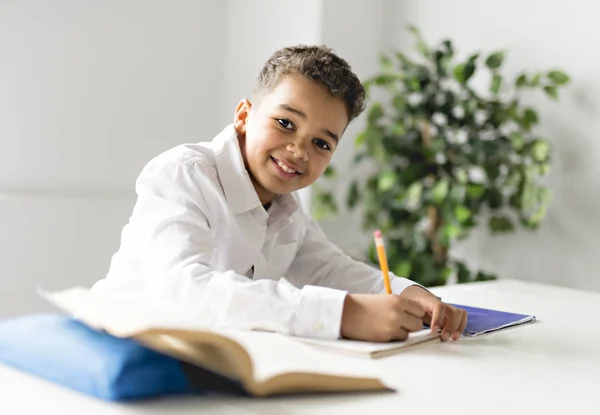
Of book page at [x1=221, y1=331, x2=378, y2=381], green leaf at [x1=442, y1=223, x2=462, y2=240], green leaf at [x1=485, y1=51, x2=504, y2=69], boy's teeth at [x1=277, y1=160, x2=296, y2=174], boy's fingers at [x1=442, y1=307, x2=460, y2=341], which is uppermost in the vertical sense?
green leaf at [x1=485, y1=51, x2=504, y2=69]

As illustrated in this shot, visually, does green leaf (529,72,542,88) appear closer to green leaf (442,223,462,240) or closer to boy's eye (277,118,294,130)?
green leaf (442,223,462,240)

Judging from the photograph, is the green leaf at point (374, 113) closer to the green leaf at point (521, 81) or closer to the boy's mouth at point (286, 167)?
the green leaf at point (521, 81)

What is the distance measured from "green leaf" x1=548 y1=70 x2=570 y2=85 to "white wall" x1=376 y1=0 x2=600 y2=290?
0.14m

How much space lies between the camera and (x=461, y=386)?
844 millimetres

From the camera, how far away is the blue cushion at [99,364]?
688mm

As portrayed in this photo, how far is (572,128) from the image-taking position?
270cm

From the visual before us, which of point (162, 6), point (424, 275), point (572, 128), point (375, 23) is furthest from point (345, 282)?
point (375, 23)

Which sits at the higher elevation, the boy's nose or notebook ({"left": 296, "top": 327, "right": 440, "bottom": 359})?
the boy's nose

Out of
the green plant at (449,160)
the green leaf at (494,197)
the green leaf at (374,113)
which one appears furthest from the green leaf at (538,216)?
the green leaf at (374,113)

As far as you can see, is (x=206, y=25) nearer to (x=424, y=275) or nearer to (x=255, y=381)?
(x=424, y=275)

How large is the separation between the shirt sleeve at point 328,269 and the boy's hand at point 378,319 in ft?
1.29

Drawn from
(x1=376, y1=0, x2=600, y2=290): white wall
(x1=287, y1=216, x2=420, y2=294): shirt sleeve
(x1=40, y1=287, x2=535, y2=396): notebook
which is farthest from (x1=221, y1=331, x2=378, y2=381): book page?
(x1=376, y1=0, x2=600, y2=290): white wall

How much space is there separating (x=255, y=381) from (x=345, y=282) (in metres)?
0.85

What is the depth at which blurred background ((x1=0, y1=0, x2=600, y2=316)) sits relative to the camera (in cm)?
250
